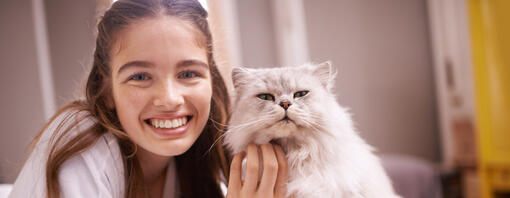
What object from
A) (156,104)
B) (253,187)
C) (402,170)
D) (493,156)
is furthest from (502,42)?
(156,104)

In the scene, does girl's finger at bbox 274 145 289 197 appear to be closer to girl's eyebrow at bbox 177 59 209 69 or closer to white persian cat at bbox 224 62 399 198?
white persian cat at bbox 224 62 399 198

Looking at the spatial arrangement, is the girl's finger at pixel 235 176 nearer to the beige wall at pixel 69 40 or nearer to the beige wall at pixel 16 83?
the beige wall at pixel 69 40

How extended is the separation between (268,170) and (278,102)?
7.1 inches

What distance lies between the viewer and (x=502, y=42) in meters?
2.53

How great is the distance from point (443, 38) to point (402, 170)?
4.02 feet

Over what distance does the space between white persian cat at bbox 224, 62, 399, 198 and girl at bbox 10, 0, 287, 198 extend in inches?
2.0

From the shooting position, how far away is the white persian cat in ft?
3.08

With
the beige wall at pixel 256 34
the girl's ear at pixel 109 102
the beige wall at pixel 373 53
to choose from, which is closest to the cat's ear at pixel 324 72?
the girl's ear at pixel 109 102

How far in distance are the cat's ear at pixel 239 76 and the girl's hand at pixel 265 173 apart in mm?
196

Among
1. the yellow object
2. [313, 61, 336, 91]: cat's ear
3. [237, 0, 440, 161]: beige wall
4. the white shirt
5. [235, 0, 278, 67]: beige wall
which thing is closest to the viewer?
the white shirt

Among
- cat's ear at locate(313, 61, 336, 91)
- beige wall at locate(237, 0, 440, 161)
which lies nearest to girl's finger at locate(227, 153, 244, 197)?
cat's ear at locate(313, 61, 336, 91)

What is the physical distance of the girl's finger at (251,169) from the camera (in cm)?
98

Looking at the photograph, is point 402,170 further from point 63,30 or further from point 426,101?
point 63,30

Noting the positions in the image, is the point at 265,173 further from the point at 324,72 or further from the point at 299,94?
the point at 324,72
